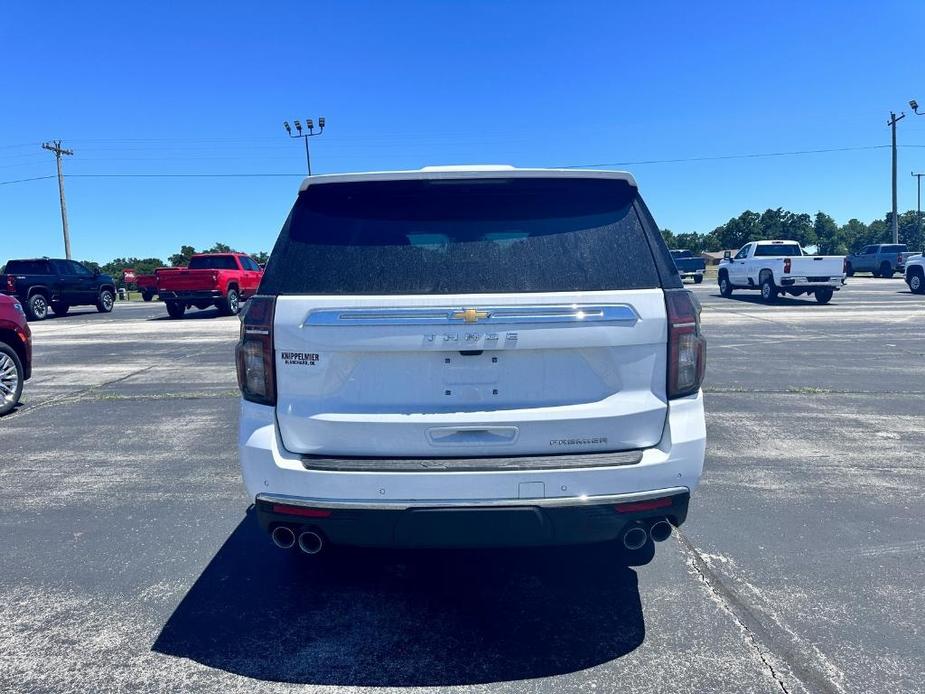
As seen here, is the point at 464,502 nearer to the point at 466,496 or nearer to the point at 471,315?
the point at 466,496

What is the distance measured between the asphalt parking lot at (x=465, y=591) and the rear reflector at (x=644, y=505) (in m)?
0.65

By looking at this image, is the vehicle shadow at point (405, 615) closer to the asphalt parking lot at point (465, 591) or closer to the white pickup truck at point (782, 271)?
the asphalt parking lot at point (465, 591)

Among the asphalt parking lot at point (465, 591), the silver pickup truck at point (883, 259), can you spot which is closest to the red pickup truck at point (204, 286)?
the asphalt parking lot at point (465, 591)

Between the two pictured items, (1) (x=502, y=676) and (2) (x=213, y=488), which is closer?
(1) (x=502, y=676)

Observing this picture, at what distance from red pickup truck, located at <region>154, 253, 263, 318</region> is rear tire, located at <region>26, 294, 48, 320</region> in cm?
431

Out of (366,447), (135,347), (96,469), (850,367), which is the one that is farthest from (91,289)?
(366,447)

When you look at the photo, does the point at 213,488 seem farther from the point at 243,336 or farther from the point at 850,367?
the point at 850,367

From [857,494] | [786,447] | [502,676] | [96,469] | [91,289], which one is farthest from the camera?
[91,289]

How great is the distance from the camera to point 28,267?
75.4 feet

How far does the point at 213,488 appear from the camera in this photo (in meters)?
5.33

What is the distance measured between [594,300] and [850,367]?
30.4 feet

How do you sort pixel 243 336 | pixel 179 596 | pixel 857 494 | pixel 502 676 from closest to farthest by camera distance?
pixel 502 676
pixel 243 336
pixel 179 596
pixel 857 494

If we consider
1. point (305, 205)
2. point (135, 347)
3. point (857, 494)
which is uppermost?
point (305, 205)

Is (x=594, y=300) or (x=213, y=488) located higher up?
(x=594, y=300)
